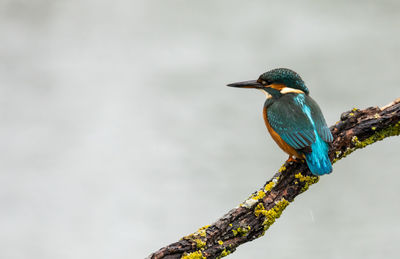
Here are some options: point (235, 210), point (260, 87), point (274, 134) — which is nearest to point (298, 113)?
point (274, 134)

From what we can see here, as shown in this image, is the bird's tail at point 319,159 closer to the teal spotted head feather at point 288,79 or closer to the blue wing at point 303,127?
the blue wing at point 303,127

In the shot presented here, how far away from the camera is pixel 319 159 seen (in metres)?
2.34

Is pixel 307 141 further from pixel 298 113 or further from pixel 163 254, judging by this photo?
pixel 163 254

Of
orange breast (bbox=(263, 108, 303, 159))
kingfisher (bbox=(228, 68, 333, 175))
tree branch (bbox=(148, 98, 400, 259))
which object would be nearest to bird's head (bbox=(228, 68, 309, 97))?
kingfisher (bbox=(228, 68, 333, 175))

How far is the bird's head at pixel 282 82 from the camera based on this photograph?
112 inches

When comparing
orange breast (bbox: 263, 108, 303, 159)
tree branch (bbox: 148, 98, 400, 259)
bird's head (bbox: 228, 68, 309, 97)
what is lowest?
tree branch (bbox: 148, 98, 400, 259)

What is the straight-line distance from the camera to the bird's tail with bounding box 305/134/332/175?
90.8 inches

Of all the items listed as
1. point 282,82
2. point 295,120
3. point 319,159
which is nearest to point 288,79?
point 282,82

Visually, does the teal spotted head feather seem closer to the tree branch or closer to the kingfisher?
the kingfisher

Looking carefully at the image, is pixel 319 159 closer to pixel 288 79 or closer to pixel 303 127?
pixel 303 127

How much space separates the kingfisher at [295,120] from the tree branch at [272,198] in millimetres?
78

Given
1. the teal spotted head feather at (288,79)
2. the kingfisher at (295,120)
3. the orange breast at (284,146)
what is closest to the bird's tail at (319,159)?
the kingfisher at (295,120)

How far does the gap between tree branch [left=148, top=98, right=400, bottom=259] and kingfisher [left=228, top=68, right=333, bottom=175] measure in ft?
0.26

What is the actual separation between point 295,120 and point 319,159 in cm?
34
